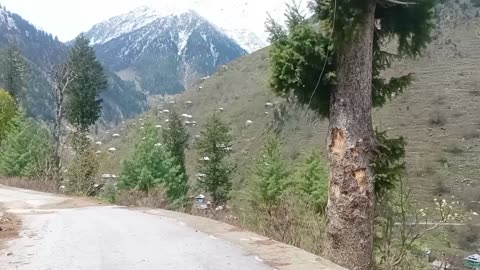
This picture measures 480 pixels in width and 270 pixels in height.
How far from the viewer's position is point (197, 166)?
2256 inches

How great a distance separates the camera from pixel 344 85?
8.62m

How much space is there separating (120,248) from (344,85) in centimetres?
425

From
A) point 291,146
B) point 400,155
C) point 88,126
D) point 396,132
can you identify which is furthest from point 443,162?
point 400,155

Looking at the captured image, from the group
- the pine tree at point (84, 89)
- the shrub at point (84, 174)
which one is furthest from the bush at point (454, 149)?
the shrub at point (84, 174)

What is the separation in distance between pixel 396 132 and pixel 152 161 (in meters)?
31.5

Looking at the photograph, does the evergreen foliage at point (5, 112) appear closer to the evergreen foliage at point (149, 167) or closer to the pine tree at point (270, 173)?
the evergreen foliage at point (149, 167)

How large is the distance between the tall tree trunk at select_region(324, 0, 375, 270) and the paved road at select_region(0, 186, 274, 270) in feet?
4.66

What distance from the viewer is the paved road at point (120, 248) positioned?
7.51 m

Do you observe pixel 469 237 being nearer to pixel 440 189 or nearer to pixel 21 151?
pixel 440 189

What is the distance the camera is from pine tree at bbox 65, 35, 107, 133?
166 feet

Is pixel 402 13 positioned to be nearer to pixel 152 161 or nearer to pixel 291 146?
pixel 152 161

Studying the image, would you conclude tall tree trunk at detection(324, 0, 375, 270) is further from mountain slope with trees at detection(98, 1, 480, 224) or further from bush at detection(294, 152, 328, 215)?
mountain slope with trees at detection(98, 1, 480, 224)

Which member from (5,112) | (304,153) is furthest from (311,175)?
(5,112)

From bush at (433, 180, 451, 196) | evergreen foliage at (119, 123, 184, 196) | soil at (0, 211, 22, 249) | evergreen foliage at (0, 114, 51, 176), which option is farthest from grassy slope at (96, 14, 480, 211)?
soil at (0, 211, 22, 249)
